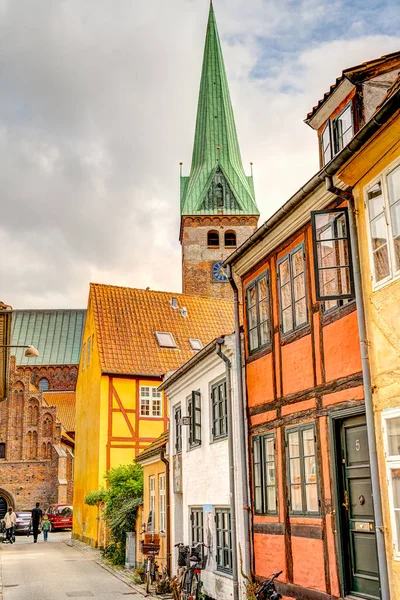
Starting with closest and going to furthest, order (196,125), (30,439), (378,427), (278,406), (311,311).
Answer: (378,427) < (311,311) < (278,406) < (30,439) < (196,125)

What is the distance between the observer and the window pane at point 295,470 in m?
10.5

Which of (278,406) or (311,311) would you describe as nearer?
(311,311)

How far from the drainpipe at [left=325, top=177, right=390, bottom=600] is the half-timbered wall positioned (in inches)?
22.3

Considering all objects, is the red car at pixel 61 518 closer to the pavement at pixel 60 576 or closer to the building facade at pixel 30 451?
the building facade at pixel 30 451

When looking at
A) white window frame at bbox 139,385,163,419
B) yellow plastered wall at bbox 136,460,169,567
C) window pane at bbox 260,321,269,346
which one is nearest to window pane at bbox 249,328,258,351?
window pane at bbox 260,321,269,346

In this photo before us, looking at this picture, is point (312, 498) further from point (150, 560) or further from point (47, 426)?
point (47, 426)

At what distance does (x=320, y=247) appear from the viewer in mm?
9617

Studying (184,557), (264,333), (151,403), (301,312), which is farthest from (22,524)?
(301,312)

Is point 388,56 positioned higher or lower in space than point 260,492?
higher

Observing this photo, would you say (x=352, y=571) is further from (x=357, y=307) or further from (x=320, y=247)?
(x=320, y=247)

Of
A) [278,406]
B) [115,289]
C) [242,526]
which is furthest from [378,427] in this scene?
[115,289]

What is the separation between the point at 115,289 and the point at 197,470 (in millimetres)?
19171

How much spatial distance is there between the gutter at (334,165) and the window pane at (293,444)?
10.4ft

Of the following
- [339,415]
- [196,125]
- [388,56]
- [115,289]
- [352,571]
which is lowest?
[352,571]
